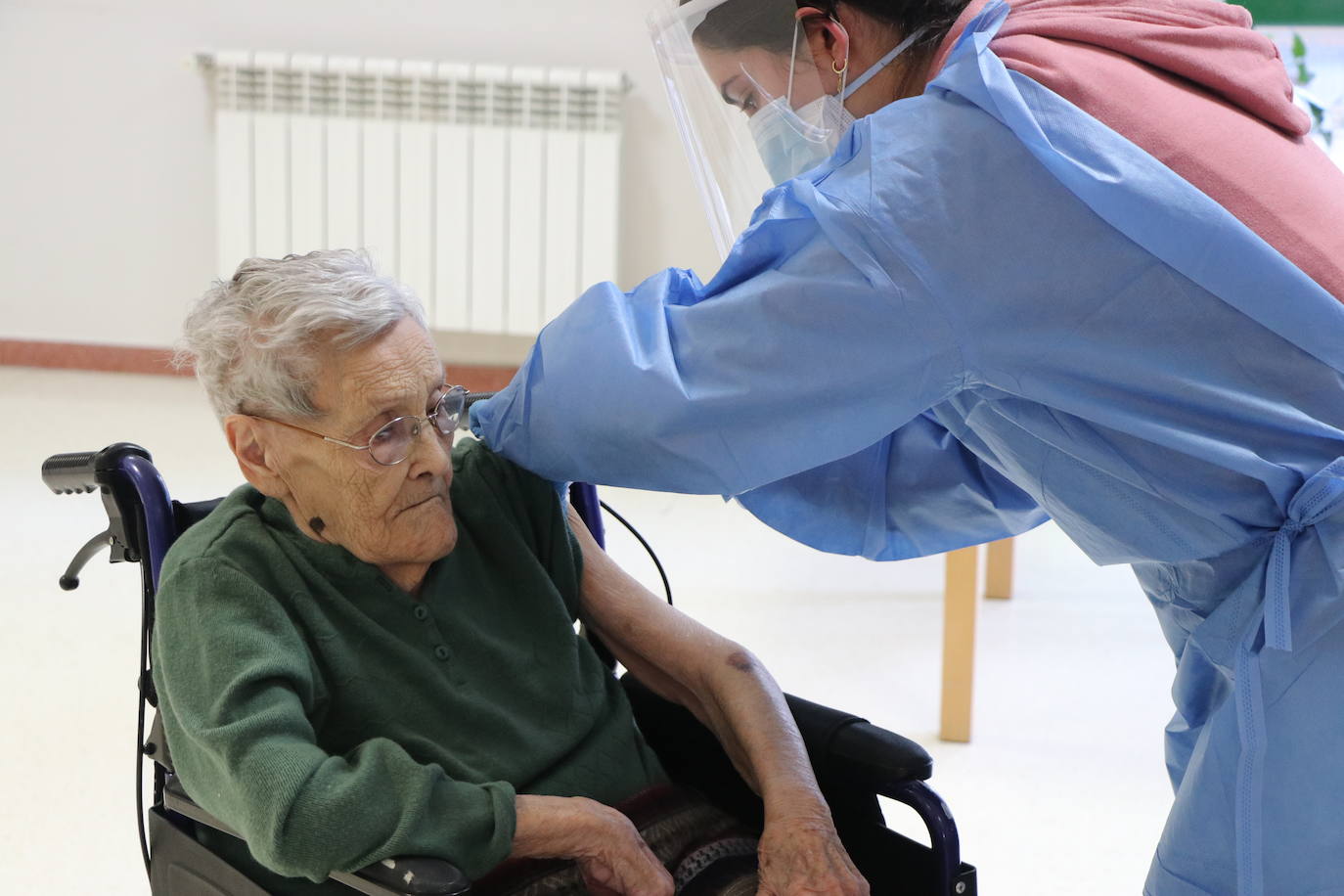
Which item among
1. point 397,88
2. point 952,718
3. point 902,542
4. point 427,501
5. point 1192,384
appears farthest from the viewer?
point 397,88

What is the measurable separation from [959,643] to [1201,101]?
1696 mm

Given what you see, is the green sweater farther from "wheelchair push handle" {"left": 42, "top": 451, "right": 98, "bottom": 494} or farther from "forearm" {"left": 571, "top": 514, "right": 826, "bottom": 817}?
→ "wheelchair push handle" {"left": 42, "top": 451, "right": 98, "bottom": 494}

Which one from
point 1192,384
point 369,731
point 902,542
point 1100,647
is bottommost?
point 1100,647

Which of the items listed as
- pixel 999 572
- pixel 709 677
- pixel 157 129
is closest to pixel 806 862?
pixel 709 677

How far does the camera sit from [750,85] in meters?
1.33

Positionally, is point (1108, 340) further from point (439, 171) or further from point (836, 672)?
point (439, 171)

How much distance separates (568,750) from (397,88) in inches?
154

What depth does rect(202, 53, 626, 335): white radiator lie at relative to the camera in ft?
16.0

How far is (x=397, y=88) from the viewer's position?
491 centimetres

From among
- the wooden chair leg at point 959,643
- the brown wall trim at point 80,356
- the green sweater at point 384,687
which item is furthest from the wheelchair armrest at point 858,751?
the brown wall trim at point 80,356

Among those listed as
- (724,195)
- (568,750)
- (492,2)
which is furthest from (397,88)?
(568,750)

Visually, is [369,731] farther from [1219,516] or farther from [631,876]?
[1219,516]

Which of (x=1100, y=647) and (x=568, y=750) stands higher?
(x=568, y=750)

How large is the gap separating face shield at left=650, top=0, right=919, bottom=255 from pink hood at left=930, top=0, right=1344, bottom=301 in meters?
0.17
